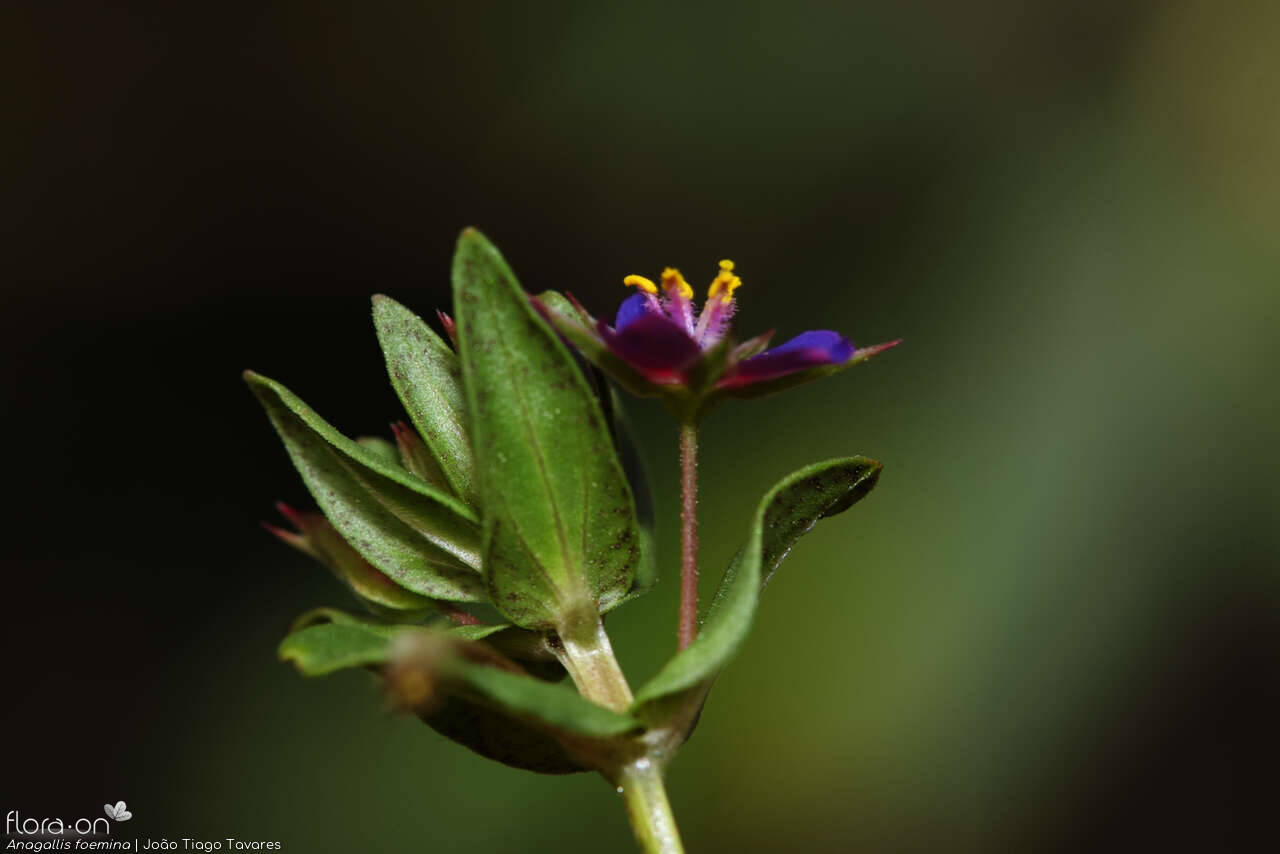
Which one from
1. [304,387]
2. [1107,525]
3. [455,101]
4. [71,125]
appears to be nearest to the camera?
[1107,525]

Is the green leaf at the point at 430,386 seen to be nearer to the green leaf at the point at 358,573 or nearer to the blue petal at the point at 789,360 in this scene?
the green leaf at the point at 358,573

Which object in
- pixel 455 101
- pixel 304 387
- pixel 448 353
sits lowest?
pixel 448 353

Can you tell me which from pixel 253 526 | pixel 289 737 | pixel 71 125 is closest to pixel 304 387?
pixel 253 526

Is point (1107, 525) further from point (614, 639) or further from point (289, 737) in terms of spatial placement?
point (289, 737)

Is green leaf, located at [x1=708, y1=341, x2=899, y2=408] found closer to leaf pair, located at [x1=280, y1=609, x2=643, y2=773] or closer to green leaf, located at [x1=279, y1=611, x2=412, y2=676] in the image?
leaf pair, located at [x1=280, y1=609, x2=643, y2=773]

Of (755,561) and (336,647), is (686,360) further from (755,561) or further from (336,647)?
(336,647)

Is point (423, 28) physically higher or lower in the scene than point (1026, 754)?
higher

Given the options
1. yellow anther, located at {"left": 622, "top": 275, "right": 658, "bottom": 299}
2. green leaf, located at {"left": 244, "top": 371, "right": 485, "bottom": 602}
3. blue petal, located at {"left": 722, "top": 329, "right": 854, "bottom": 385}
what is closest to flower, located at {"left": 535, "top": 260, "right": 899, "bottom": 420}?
blue petal, located at {"left": 722, "top": 329, "right": 854, "bottom": 385}
